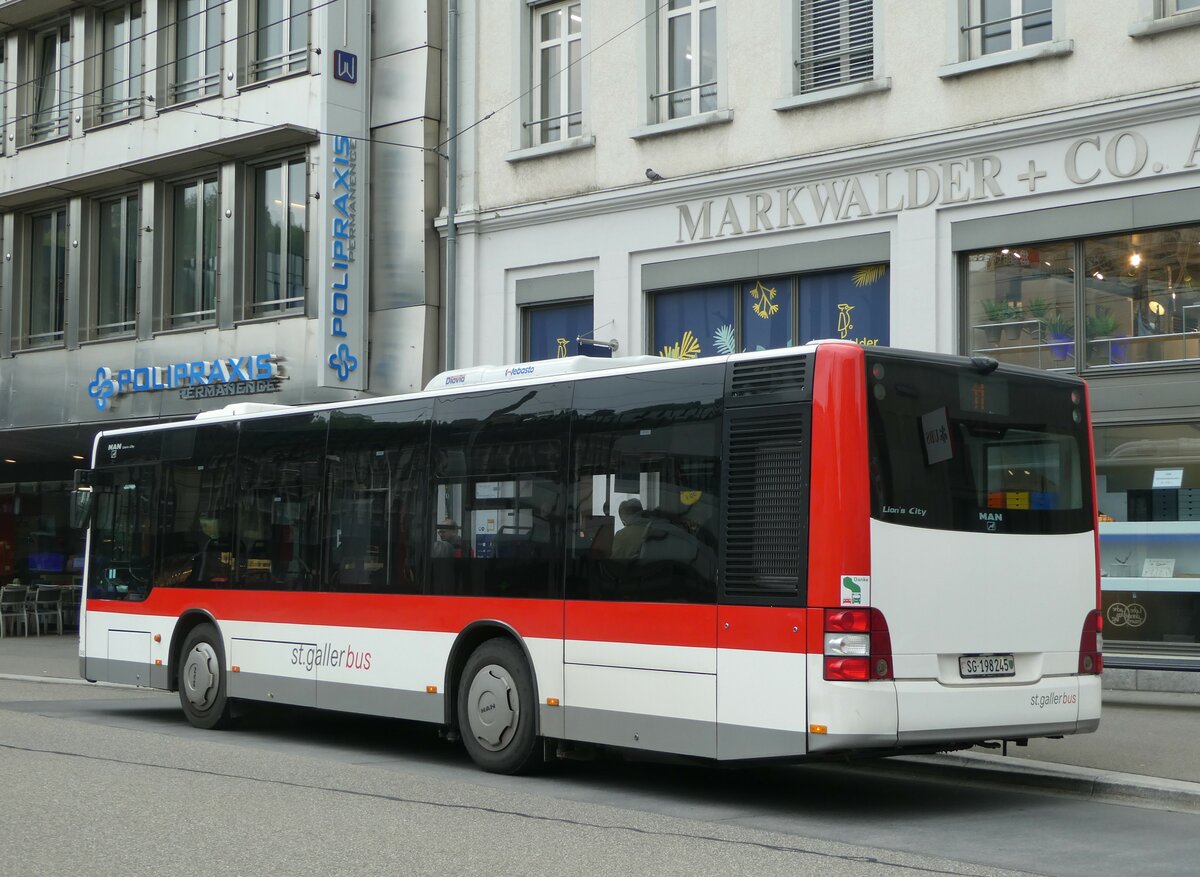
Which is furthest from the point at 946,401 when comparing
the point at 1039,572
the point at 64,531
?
the point at 64,531

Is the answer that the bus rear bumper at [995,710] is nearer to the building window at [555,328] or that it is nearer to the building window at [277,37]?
the building window at [555,328]

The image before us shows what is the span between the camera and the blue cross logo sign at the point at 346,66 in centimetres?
2258

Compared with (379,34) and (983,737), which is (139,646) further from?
(379,34)

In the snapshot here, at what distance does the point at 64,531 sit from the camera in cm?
3334

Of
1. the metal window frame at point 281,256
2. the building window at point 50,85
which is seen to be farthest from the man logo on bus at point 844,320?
the building window at point 50,85

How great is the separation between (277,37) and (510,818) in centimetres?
1786

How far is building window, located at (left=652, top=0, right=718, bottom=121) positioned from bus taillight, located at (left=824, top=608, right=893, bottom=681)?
39.0 feet

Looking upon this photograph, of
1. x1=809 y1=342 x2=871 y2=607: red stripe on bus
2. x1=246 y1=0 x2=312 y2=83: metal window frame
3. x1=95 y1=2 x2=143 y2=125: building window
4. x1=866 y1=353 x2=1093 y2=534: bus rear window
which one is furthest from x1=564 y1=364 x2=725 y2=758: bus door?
x1=95 y1=2 x2=143 y2=125: building window

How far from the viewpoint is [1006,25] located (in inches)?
672

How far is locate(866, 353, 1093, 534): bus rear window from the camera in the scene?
938 centimetres

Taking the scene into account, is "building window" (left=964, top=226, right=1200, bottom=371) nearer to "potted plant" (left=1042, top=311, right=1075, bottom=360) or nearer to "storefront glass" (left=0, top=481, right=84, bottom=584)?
"potted plant" (left=1042, top=311, right=1075, bottom=360)

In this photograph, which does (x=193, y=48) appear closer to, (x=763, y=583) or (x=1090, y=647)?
(x=763, y=583)

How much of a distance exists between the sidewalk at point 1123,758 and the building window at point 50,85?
69.2 ft

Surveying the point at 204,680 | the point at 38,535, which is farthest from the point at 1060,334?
the point at 38,535
